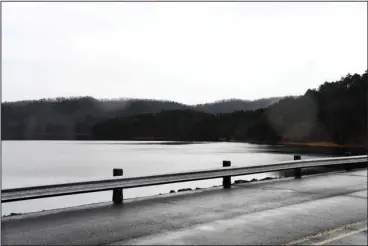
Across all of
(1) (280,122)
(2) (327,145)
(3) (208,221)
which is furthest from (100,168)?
(1) (280,122)

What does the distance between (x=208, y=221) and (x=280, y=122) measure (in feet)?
436

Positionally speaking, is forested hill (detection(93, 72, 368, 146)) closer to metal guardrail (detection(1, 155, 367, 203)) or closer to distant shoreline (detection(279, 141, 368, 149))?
distant shoreline (detection(279, 141, 368, 149))

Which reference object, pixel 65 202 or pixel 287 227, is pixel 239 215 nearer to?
pixel 287 227

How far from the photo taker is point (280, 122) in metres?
137

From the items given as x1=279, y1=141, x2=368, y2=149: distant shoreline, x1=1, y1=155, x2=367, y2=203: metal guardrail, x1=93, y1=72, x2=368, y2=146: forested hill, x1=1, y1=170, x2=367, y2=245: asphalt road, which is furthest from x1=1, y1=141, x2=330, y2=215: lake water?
x1=93, y1=72, x2=368, y2=146: forested hill

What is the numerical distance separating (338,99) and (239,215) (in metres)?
109

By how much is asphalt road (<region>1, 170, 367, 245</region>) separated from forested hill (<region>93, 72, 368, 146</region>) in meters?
83.6

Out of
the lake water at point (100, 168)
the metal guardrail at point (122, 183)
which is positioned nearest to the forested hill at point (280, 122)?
the lake water at point (100, 168)

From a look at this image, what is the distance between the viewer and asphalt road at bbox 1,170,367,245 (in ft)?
21.6

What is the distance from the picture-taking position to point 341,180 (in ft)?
48.9

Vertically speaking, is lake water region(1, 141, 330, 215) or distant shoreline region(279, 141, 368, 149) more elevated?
distant shoreline region(279, 141, 368, 149)

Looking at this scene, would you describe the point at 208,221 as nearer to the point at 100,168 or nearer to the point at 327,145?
the point at 100,168

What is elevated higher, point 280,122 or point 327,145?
point 280,122

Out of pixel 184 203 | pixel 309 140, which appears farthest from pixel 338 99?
pixel 184 203
